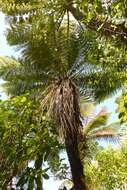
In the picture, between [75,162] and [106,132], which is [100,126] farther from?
[75,162]

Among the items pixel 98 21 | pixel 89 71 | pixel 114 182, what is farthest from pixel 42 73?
pixel 98 21

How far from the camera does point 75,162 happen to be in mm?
14344

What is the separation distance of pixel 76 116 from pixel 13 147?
753 centimetres

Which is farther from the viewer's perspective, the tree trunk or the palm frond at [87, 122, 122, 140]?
the palm frond at [87, 122, 122, 140]

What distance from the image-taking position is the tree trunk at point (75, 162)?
1391cm

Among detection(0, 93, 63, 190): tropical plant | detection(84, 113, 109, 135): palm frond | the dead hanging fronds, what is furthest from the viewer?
detection(84, 113, 109, 135): palm frond

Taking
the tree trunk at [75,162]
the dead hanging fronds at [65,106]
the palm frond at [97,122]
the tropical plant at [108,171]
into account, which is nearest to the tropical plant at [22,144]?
the dead hanging fronds at [65,106]

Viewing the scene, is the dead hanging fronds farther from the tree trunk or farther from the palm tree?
the palm tree

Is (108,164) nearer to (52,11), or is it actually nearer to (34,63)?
(34,63)

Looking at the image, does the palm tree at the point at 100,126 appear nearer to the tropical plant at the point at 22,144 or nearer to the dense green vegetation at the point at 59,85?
the dense green vegetation at the point at 59,85

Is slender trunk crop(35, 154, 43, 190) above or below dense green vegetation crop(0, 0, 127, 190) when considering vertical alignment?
below

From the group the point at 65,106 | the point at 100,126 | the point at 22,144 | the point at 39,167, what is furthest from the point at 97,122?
the point at 39,167

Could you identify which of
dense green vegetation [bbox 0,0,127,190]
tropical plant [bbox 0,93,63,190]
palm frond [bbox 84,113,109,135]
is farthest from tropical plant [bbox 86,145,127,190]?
tropical plant [bbox 0,93,63,190]

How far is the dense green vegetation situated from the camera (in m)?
7.42
